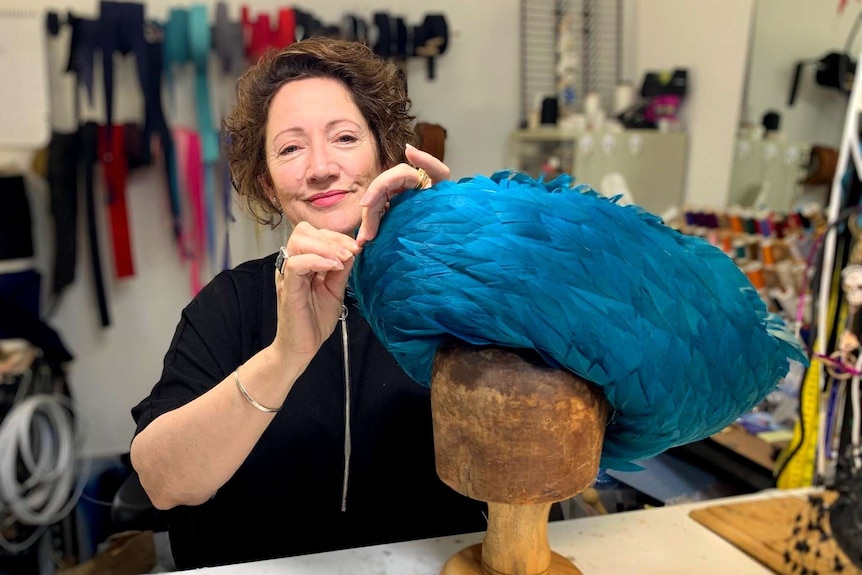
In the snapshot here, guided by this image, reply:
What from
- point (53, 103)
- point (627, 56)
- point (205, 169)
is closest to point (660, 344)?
point (205, 169)

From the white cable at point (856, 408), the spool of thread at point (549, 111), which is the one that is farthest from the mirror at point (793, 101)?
the white cable at point (856, 408)

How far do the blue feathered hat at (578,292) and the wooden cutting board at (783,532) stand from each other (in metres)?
0.27

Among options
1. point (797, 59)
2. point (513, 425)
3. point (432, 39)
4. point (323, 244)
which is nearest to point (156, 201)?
point (432, 39)

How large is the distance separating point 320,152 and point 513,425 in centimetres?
24

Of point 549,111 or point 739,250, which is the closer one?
point 739,250

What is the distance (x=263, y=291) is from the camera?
55 centimetres

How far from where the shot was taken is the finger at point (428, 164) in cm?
46

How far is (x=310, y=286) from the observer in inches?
18.1

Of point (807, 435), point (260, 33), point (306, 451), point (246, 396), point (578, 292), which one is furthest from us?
point (260, 33)

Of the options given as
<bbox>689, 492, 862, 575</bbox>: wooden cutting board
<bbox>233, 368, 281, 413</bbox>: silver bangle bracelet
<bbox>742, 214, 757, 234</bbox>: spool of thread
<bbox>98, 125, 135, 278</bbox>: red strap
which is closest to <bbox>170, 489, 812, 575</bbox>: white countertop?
<bbox>689, 492, 862, 575</bbox>: wooden cutting board

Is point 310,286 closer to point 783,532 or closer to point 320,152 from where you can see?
point 320,152

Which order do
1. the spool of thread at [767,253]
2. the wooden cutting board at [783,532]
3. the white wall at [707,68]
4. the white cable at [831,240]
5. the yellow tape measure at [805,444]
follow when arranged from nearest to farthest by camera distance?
1. the wooden cutting board at [783,532]
2. the white cable at [831,240]
3. the yellow tape measure at [805,444]
4. the spool of thread at [767,253]
5. the white wall at [707,68]

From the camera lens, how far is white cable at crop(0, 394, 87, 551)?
939mm

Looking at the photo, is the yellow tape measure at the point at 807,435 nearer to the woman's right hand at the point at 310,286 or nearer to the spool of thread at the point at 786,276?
the spool of thread at the point at 786,276
